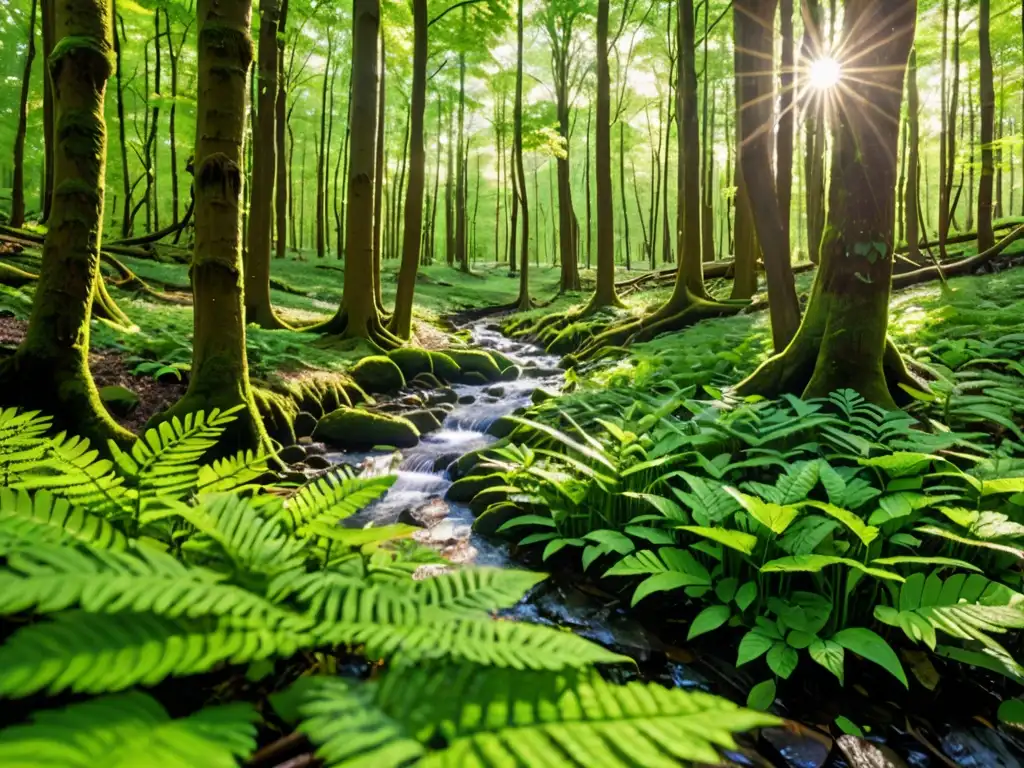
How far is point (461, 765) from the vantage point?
2.53 feet

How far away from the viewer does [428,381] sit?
31.3 ft

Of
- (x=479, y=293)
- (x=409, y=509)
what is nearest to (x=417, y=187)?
(x=409, y=509)

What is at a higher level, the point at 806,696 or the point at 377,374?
the point at 377,374

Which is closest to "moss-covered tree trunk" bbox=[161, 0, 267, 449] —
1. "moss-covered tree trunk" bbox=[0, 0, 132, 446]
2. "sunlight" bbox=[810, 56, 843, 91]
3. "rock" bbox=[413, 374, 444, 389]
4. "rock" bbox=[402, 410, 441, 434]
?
"moss-covered tree trunk" bbox=[0, 0, 132, 446]

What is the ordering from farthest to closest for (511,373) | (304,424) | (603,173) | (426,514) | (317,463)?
(603,173) → (511,373) → (304,424) → (317,463) → (426,514)

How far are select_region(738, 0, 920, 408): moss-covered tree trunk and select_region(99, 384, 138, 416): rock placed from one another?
6.26 m

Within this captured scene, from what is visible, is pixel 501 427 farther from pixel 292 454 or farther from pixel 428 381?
pixel 428 381

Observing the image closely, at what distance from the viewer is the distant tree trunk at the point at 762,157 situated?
6.04m

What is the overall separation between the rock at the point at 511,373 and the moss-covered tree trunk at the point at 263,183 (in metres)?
4.20

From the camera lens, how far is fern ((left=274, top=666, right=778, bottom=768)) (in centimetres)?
79

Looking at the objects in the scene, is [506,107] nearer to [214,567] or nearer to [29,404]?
[29,404]

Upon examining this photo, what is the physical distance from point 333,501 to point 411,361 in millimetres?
8160

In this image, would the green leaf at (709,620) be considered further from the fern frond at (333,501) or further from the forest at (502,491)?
the fern frond at (333,501)

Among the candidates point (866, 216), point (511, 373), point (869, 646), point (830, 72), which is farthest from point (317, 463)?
point (830, 72)
